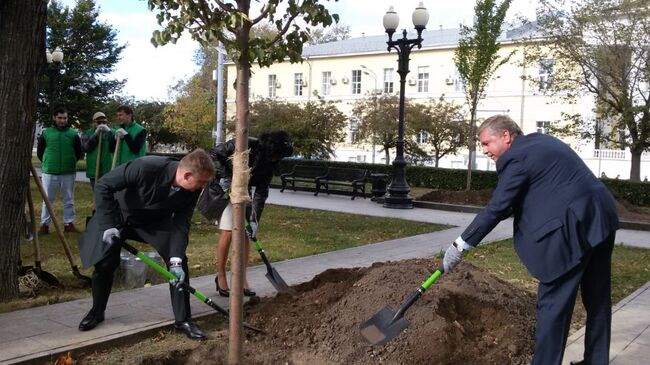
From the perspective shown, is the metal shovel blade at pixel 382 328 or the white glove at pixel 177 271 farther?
the white glove at pixel 177 271

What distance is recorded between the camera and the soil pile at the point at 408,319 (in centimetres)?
391

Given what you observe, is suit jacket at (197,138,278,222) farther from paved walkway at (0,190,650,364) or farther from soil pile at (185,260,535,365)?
soil pile at (185,260,535,365)

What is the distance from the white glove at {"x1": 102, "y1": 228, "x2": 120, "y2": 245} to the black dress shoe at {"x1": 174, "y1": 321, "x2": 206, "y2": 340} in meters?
0.83

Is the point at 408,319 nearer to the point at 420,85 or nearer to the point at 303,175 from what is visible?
the point at 303,175

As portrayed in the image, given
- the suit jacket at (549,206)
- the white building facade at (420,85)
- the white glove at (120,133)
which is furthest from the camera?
the white building facade at (420,85)

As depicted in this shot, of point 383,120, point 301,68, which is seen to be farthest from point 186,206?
point 301,68

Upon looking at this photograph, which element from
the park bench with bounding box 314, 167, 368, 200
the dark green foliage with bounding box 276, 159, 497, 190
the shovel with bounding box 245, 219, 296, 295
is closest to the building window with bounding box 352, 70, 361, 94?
the dark green foliage with bounding box 276, 159, 497, 190

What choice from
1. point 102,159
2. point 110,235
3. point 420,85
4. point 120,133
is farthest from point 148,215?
point 420,85

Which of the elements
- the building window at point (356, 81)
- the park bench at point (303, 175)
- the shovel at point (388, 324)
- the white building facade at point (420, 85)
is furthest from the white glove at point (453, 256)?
the building window at point (356, 81)

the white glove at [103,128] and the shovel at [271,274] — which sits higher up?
the white glove at [103,128]

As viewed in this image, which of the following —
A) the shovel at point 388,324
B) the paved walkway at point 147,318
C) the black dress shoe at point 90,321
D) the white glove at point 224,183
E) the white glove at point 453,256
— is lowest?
the paved walkway at point 147,318

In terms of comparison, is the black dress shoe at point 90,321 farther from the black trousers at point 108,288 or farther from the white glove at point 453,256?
the white glove at point 453,256

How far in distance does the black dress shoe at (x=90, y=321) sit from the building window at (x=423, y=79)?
135ft

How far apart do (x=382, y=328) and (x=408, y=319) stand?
0.30 meters
